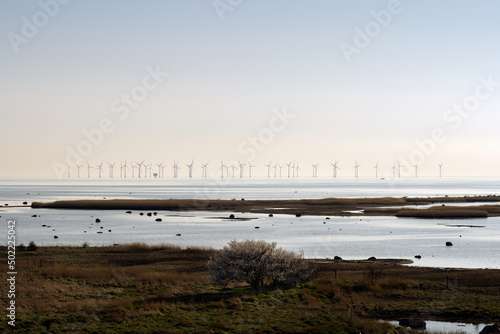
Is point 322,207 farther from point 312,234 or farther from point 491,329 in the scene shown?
point 491,329

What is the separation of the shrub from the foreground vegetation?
87 centimetres

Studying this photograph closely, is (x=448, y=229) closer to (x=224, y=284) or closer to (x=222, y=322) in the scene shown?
(x=224, y=284)

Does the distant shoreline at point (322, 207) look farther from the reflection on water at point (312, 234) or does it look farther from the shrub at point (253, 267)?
the shrub at point (253, 267)

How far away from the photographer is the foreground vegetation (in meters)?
29.5

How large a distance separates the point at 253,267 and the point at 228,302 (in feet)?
14.6

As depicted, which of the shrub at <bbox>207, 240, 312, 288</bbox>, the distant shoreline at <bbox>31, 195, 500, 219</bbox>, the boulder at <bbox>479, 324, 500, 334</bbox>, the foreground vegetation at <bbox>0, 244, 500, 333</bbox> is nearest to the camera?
the foreground vegetation at <bbox>0, 244, 500, 333</bbox>

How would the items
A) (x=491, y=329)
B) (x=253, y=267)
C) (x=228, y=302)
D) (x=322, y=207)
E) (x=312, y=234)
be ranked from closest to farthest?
(x=491, y=329) → (x=228, y=302) → (x=253, y=267) → (x=312, y=234) → (x=322, y=207)

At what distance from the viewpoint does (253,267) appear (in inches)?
1489

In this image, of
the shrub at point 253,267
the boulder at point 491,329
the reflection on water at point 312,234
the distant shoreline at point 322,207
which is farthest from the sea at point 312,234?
the boulder at point 491,329

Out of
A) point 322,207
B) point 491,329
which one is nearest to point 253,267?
point 491,329

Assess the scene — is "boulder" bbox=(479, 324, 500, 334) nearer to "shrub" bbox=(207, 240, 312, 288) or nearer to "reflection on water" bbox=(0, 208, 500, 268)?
"shrub" bbox=(207, 240, 312, 288)

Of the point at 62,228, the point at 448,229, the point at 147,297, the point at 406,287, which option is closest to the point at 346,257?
the point at 406,287

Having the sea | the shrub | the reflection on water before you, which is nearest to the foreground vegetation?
the shrub

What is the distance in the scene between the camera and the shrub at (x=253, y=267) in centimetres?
3788
